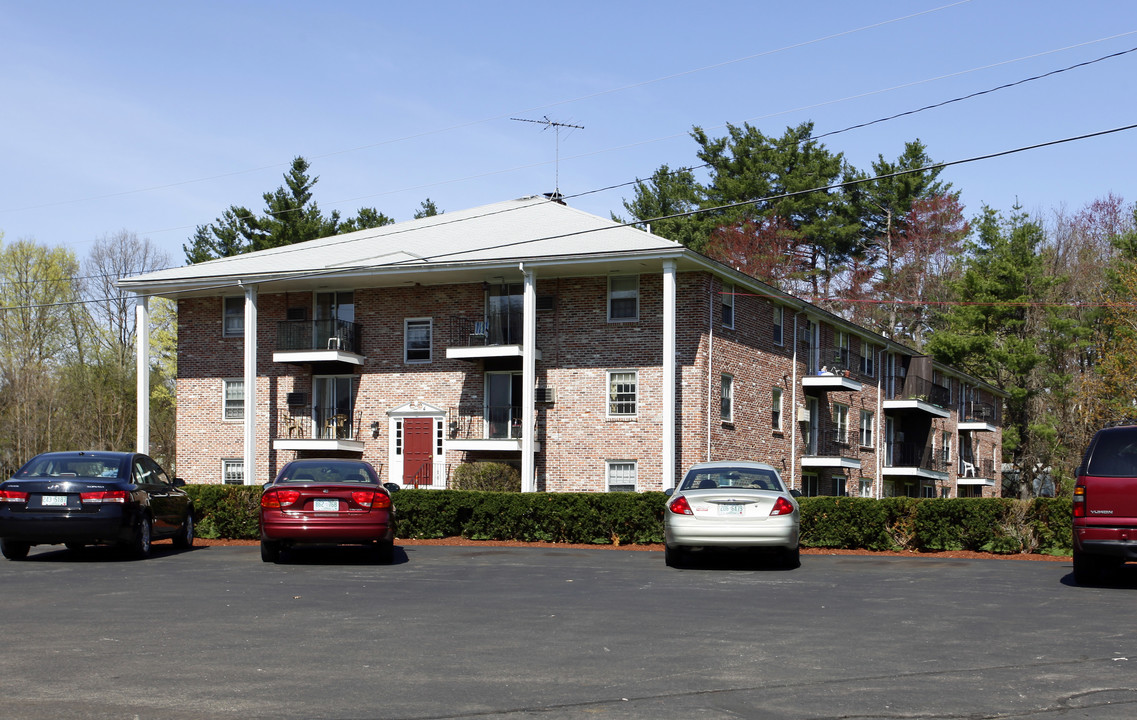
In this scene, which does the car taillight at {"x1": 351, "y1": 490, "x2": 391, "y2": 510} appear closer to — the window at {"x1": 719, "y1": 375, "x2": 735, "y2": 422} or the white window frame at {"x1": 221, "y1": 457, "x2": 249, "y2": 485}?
the window at {"x1": 719, "y1": 375, "x2": 735, "y2": 422}

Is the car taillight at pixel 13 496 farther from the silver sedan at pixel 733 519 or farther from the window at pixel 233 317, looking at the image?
the window at pixel 233 317

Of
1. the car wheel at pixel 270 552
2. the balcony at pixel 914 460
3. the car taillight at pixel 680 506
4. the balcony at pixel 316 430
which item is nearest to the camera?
the car taillight at pixel 680 506

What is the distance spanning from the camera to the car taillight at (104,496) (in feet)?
55.1

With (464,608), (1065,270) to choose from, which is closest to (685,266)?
(464,608)

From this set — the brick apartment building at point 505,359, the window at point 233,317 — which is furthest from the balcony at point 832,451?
the window at point 233,317

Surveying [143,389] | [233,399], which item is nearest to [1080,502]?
[233,399]

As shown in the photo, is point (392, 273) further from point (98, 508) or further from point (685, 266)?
point (98, 508)

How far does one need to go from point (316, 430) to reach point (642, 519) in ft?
54.8

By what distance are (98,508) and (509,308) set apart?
63.3 ft

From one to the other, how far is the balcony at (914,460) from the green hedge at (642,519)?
2503cm

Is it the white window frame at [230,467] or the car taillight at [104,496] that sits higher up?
the car taillight at [104,496]

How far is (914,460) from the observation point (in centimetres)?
4966

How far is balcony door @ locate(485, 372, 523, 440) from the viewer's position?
114 ft

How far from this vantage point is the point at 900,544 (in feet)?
70.6
